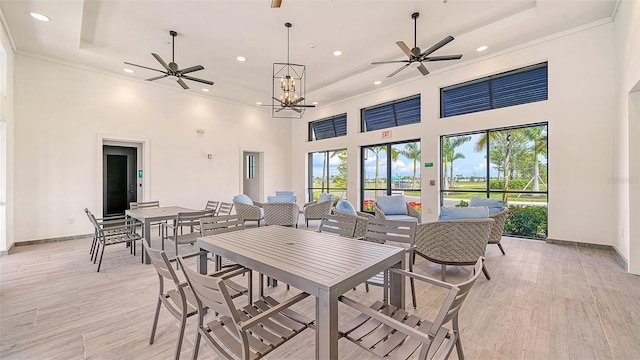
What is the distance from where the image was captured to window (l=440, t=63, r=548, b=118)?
4945mm

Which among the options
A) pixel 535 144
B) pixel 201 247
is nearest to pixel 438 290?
pixel 201 247

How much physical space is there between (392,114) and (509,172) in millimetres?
3136

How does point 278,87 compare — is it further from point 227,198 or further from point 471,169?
point 471,169

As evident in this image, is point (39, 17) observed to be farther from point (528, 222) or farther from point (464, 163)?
point (528, 222)

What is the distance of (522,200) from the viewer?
16.9ft

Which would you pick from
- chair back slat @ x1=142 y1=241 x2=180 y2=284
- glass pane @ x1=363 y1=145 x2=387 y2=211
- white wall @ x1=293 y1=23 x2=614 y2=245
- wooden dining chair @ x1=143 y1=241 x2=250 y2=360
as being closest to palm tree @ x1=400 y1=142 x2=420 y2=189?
glass pane @ x1=363 y1=145 x2=387 y2=211

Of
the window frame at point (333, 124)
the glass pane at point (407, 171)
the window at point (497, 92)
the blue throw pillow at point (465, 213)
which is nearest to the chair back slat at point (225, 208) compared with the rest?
the blue throw pillow at point (465, 213)

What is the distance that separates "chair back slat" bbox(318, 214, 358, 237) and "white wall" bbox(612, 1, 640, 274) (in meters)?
3.72

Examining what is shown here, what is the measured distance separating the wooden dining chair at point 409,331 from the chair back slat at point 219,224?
1946 millimetres

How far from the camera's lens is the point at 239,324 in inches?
47.2

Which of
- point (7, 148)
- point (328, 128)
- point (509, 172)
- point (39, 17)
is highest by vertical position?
point (39, 17)

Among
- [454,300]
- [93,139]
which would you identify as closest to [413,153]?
[454,300]

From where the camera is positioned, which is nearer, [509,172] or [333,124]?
[509,172]

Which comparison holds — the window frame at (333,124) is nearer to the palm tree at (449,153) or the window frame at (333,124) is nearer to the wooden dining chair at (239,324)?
the palm tree at (449,153)
